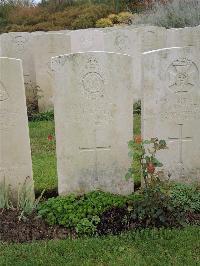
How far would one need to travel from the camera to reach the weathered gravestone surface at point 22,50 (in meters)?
10.1

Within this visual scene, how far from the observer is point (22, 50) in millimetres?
Answer: 10203

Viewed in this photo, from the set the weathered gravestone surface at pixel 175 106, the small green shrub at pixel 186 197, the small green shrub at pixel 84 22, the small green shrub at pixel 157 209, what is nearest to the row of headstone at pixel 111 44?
the weathered gravestone surface at pixel 175 106

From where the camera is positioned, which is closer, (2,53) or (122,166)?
(122,166)

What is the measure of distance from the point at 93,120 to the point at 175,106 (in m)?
0.95

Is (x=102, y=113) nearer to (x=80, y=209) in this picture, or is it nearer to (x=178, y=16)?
(x=80, y=209)

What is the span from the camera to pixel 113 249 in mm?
4035

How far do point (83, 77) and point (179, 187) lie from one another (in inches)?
63.7

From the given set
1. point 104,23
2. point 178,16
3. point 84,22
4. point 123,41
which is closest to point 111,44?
point 123,41

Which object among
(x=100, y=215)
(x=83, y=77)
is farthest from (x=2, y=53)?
(x=100, y=215)

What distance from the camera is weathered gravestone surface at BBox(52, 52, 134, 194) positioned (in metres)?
4.67

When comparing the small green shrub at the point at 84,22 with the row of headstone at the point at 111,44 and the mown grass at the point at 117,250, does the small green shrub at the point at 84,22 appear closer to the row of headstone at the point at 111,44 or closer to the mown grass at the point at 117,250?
the row of headstone at the point at 111,44

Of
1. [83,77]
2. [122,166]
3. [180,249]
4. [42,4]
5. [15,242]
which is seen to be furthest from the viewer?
[42,4]

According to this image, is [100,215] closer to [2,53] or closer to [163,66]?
[163,66]

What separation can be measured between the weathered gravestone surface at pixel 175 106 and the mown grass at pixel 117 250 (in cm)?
110
